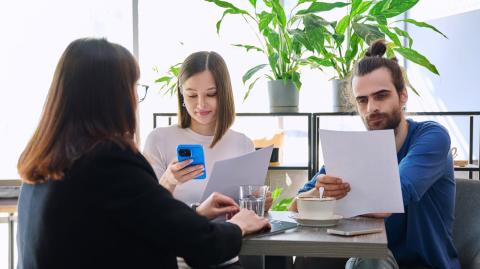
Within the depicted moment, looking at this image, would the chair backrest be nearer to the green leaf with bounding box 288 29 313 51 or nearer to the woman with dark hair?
the woman with dark hair

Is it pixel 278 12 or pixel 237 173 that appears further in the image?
pixel 278 12

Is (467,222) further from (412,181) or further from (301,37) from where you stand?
(301,37)

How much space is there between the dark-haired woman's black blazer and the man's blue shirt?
866 millimetres

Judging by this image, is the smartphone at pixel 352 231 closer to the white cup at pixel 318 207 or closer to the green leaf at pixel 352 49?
the white cup at pixel 318 207

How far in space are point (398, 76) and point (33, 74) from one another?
9.66ft

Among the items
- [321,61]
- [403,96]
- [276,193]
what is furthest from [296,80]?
[403,96]

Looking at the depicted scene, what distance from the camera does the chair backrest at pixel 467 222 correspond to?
1881 mm

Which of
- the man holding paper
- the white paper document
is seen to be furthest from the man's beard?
the white paper document

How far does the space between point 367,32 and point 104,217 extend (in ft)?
6.86

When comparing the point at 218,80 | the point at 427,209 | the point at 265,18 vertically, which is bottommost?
the point at 427,209

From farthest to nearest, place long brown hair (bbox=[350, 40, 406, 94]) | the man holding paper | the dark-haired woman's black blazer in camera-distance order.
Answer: long brown hair (bbox=[350, 40, 406, 94]) → the man holding paper → the dark-haired woman's black blazer

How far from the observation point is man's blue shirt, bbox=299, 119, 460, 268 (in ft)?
5.72

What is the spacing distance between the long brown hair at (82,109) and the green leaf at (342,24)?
208 centimetres

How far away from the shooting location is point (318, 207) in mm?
1512
